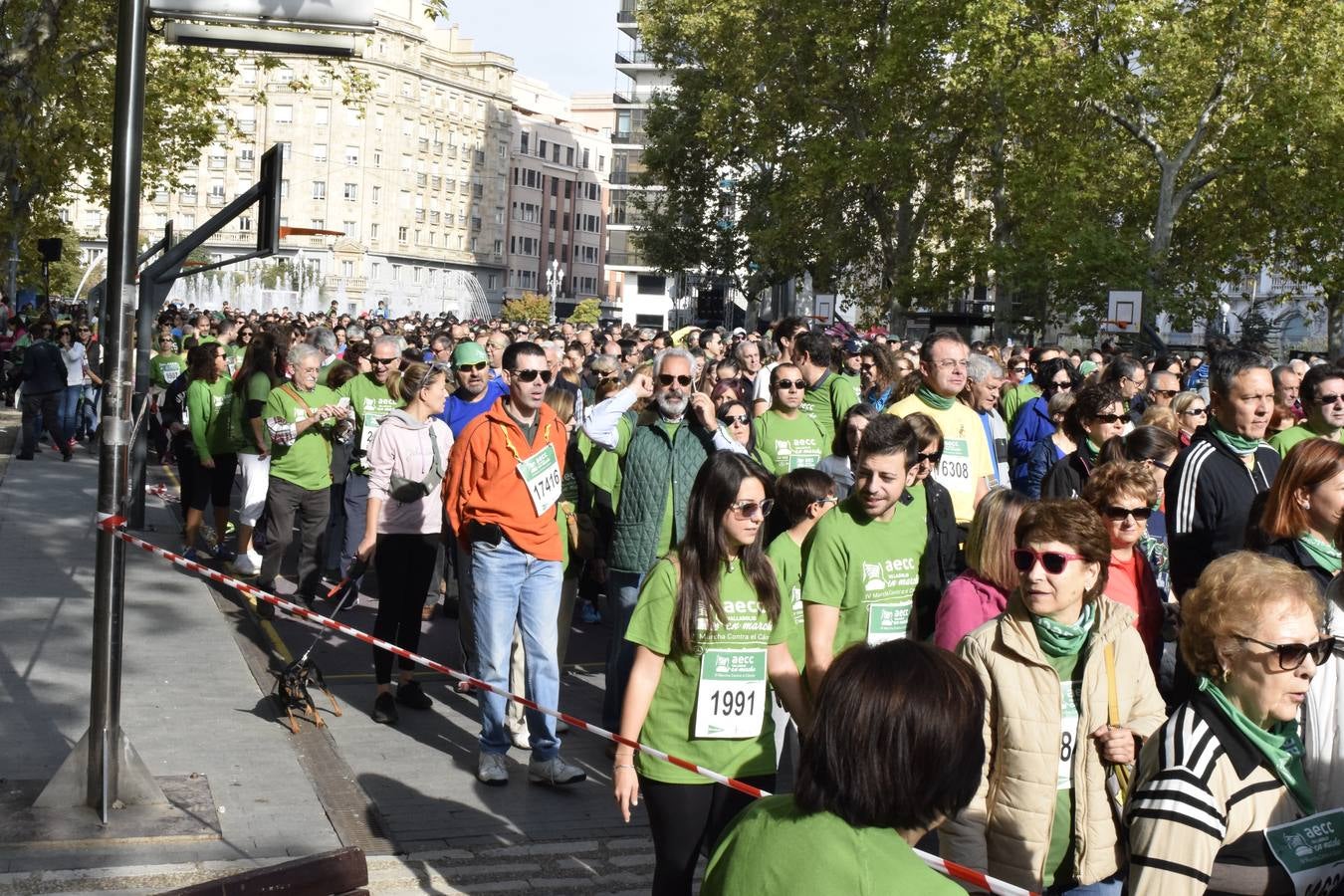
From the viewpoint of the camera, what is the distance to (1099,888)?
425 centimetres

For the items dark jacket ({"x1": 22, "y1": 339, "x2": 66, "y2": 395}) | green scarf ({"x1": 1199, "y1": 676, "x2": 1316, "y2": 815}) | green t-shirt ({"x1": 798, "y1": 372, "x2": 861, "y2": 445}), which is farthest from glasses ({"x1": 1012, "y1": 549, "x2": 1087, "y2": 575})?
dark jacket ({"x1": 22, "y1": 339, "x2": 66, "y2": 395})

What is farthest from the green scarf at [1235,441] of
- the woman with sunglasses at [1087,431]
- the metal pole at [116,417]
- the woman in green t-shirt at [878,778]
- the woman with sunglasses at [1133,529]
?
the woman in green t-shirt at [878,778]

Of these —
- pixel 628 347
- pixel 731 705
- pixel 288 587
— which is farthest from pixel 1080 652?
pixel 628 347

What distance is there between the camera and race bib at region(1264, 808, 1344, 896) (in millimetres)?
3074

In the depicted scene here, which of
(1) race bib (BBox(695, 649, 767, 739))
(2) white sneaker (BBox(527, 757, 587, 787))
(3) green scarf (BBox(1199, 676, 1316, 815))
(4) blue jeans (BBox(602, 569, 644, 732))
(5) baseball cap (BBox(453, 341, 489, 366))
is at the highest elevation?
(5) baseball cap (BBox(453, 341, 489, 366))

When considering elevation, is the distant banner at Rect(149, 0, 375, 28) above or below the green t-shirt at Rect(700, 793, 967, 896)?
above

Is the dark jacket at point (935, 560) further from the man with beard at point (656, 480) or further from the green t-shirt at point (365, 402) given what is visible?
the green t-shirt at point (365, 402)

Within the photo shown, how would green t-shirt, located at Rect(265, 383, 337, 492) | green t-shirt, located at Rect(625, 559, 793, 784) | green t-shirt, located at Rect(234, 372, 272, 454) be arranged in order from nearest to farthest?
green t-shirt, located at Rect(625, 559, 793, 784), green t-shirt, located at Rect(265, 383, 337, 492), green t-shirt, located at Rect(234, 372, 272, 454)

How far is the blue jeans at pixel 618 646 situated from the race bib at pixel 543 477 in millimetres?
637

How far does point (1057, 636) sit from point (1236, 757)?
105cm

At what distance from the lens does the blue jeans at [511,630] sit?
736 cm

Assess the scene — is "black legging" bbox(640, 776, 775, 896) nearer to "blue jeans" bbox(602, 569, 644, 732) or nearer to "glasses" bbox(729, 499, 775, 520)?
"glasses" bbox(729, 499, 775, 520)

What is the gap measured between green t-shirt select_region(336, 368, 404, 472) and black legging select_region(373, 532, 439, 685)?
3.04 metres

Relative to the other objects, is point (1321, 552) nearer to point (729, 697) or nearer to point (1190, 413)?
point (729, 697)
